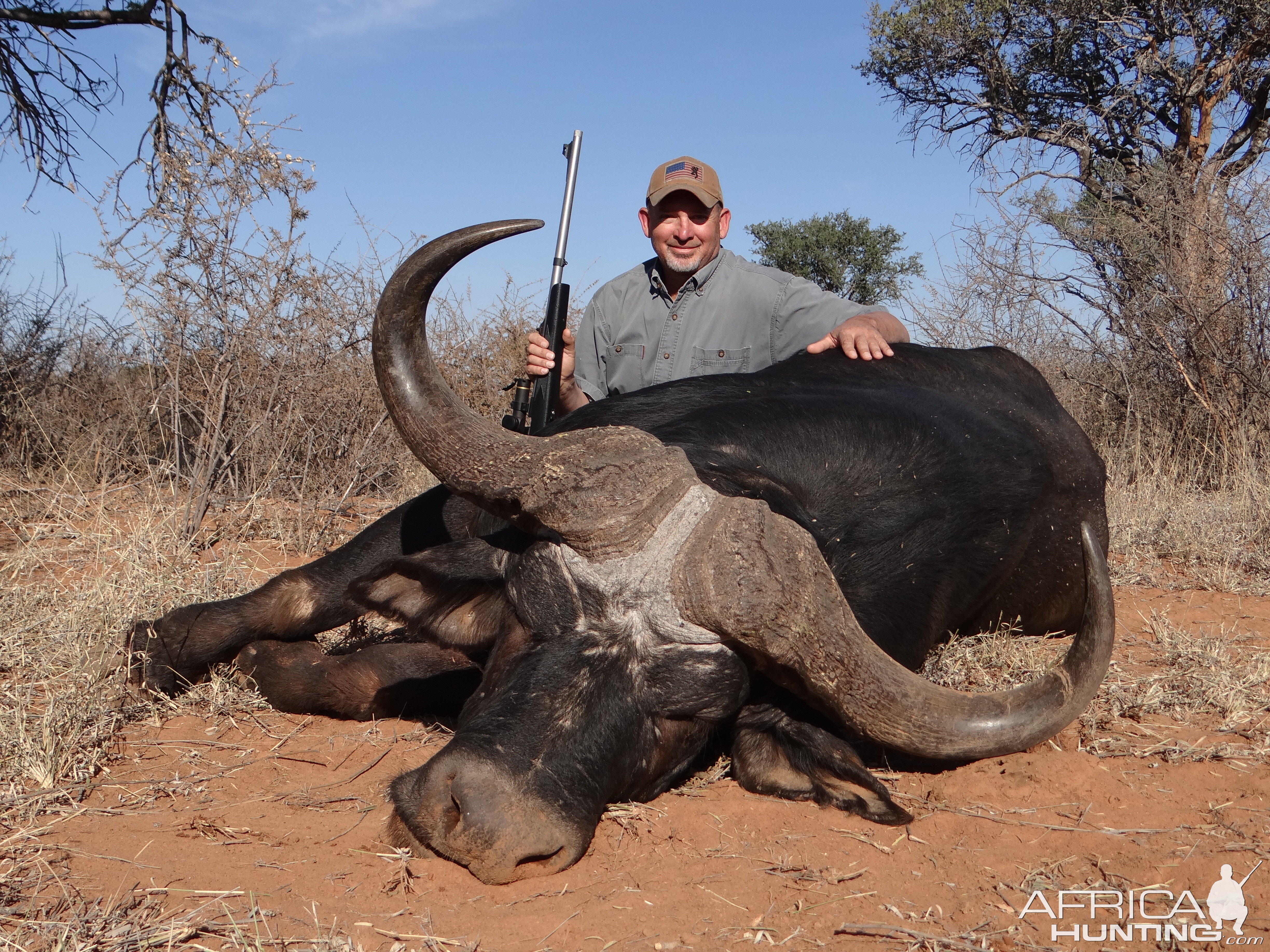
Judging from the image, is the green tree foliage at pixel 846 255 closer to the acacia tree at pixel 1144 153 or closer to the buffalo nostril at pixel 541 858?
the acacia tree at pixel 1144 153

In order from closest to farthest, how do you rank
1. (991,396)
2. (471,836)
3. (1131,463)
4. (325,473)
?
(471,836) → (991,396) → (325,473) → (1131,463)

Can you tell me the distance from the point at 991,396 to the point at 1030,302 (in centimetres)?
674

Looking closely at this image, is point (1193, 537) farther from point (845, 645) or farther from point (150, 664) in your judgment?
point (150, 664)

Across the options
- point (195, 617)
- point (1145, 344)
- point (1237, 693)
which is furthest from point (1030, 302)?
point (195, 617)

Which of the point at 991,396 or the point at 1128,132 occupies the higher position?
the point at 1128,132

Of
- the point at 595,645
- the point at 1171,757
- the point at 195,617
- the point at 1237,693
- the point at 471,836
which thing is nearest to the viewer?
the point at 471,836

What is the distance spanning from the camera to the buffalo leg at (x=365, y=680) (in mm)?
3594

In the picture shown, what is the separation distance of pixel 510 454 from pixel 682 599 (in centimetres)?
58

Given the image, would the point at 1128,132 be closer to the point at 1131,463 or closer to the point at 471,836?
the point at 1131,463

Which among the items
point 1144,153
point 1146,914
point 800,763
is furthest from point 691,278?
point 1144,153

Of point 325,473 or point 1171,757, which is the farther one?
point 325,473

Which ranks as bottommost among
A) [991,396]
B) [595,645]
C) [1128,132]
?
[595,645]

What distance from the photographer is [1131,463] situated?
28.9 feet

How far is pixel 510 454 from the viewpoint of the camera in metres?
2.60
